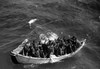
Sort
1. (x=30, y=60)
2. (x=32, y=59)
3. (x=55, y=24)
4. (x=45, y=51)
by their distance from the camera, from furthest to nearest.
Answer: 1. (x=55, y=24)
2. (x=45, y=51)
3. (x=30, y=60)
4. (x=32, y=59)

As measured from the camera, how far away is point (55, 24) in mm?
35250

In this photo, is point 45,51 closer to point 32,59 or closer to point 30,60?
point 32,59

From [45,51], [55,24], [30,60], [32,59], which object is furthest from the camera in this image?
[55,24]

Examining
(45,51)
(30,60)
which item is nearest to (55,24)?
(45,51)

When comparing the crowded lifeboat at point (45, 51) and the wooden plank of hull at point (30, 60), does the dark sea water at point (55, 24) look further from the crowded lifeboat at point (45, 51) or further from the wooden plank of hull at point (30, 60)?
the crowded lifeboat at point (45, 51)


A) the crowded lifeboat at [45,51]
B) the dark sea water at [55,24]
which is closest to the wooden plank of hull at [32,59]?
the crowded lifeboat at [45,51]

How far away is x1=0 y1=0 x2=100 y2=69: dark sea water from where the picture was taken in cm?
2628

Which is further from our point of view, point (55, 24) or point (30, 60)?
point (55, 24)

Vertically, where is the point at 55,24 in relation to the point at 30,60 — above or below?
below

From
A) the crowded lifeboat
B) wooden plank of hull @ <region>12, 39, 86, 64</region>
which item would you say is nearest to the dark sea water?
wooden plank of hull @ <region>12, 39, 86, 64</region>

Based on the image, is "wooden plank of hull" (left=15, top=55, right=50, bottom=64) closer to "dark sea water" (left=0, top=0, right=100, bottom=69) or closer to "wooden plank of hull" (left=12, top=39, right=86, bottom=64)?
"wooden plank of hull" (left=12, top=39, right=86, bottom=64)

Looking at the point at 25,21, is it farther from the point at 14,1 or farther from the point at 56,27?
the point at 14,1

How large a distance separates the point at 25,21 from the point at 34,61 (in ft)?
43.5

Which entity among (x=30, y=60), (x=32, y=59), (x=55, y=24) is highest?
(x=32, y=59)
